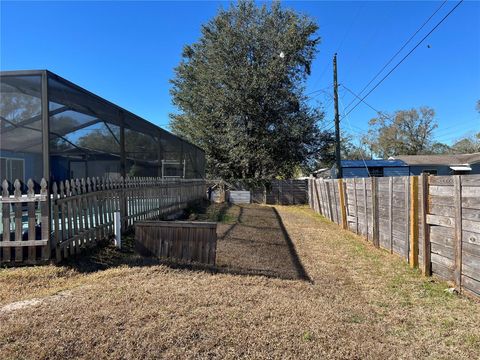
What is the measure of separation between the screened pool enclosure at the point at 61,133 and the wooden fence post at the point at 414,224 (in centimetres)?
549

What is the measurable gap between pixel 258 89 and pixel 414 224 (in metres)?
18.4

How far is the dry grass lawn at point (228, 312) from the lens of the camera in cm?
284

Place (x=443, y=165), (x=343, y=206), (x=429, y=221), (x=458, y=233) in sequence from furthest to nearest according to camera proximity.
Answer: (x=443, y=165), (x=343, y=206), (x=429, y=221), (x=458, y=233)

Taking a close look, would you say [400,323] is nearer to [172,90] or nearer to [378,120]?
[172,90]

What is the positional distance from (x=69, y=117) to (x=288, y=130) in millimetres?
18532

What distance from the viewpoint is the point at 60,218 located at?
5184 millimetres

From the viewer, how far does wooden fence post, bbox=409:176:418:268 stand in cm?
588

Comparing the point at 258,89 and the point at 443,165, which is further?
the point at 443,165

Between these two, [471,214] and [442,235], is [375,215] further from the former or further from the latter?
[471,214]

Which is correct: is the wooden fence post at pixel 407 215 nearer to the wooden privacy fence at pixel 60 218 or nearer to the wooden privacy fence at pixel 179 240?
the wooden privacy fence at pixel 179 240

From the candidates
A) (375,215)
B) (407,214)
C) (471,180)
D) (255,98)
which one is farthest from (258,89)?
(471,180)

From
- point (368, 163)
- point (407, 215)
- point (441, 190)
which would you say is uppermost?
point (368, 163)

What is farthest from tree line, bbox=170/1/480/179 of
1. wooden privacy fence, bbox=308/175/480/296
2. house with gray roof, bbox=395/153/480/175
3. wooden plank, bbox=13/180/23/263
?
wooden plank, bbox=13/180/23/263

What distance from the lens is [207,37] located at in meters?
25.7
